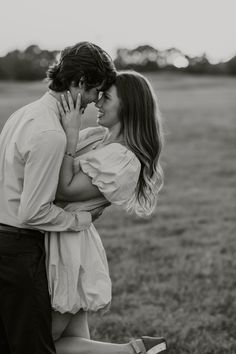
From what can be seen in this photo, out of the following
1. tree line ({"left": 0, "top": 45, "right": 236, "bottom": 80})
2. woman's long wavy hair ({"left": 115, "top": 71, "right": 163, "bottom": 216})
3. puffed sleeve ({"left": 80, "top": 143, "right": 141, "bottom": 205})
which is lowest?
tree line ({"left": 0, "top": 45, "right": 236, "bottom": 80})

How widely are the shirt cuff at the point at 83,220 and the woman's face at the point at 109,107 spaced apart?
535 millimetres

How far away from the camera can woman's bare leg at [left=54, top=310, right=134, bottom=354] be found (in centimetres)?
376

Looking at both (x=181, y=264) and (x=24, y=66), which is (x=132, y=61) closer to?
(x=24, y=66)

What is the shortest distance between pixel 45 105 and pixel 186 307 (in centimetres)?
314

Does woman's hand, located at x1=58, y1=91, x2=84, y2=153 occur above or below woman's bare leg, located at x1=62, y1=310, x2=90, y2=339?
above

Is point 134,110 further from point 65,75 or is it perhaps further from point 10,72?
point 10,72

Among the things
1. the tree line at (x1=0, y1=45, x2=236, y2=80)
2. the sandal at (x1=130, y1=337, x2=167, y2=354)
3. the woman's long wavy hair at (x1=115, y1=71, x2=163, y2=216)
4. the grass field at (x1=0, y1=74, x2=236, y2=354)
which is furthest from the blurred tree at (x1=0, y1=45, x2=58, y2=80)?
the woman's long wavy hair at (x1=115, y1=71, x2=163, y2=216)

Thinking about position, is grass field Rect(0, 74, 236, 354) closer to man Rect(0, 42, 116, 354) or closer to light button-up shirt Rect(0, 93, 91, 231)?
man Rect(0, 42, 116, 354)

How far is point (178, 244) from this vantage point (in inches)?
320

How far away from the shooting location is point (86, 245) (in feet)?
12.1

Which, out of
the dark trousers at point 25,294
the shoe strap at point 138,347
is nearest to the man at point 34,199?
the dark trousers at point 25,294

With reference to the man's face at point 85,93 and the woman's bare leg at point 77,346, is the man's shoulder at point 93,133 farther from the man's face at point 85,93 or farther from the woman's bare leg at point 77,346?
the woman's bare leg at point 77,346

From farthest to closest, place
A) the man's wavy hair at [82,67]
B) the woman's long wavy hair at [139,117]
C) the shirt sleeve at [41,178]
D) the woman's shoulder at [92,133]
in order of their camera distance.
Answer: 1. the woman's shoulder at [92,133]
2. the woman's long wavy hair at [139,117]
3. the man's wavy hair at [82,67]
4. the shirt sleeve at [41,178]

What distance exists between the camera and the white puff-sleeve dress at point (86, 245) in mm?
3482
